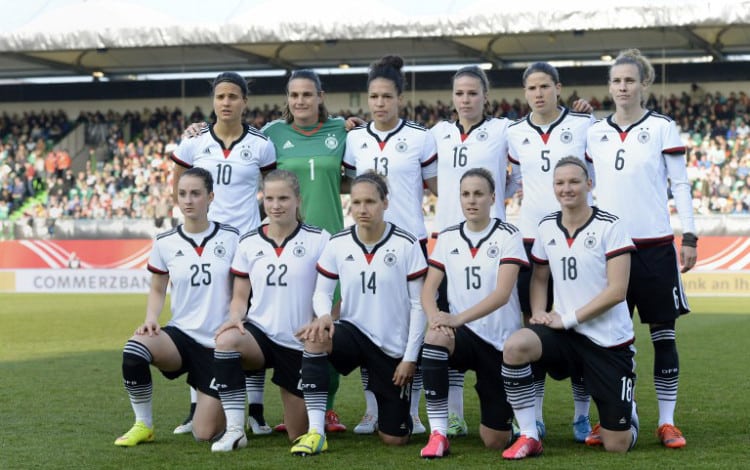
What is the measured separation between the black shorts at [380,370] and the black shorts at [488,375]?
1.20 ft

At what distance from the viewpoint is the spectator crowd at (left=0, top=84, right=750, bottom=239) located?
23969mm

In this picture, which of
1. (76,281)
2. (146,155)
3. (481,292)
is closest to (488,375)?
(481,292)

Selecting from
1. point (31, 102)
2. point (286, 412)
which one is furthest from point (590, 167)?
point (31, 102)

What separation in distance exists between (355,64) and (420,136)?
23018mm

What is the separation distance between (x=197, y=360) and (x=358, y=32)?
761 inches

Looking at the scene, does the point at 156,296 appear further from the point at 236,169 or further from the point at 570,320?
the point at 570,320

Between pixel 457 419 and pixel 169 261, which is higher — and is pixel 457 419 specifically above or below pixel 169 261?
below

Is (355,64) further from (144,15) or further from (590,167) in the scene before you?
(590,167)

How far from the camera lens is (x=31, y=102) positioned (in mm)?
32344

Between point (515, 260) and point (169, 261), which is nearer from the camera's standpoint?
point (515, 260)

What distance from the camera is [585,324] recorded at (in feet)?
18.3

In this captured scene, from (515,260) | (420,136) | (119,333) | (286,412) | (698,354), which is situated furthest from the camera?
(119,333)

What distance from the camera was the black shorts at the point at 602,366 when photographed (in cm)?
555

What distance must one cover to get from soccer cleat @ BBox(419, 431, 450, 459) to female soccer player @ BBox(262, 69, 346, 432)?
1110mm
